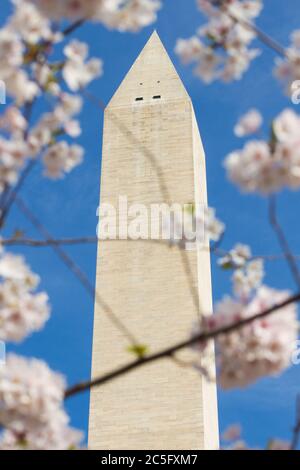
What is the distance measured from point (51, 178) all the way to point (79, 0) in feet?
3.59

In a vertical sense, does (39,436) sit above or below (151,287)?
below

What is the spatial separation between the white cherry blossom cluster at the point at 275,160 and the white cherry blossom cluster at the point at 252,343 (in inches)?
15.4

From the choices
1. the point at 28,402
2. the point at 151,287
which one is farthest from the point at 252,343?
the point at 151,287

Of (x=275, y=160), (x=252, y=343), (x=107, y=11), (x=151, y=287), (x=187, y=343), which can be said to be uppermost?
(x=151, y=287)

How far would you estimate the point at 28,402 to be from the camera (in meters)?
2.39

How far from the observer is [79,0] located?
2354 millimetres

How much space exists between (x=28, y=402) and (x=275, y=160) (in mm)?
1208

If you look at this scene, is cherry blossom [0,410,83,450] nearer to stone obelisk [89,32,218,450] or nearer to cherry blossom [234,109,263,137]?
cherry blossom [234,109,263,137]

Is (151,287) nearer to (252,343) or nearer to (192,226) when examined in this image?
(192,226)

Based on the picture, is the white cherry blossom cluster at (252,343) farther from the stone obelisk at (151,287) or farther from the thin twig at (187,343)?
the stone obelisk at (151,287)

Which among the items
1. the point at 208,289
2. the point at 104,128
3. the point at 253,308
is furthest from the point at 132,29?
the point at 104,128

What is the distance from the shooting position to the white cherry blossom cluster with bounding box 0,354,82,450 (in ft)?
7.83

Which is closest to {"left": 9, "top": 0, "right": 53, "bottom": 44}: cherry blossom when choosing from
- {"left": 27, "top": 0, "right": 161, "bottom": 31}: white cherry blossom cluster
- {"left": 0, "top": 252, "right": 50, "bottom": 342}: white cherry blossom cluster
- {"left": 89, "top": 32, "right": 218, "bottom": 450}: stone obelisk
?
{"left": 27, "top": 0, "right": 161, "bottom": 31}: white cherry blossom cluster

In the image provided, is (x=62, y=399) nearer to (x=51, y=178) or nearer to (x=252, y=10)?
(x=51, y=178)
